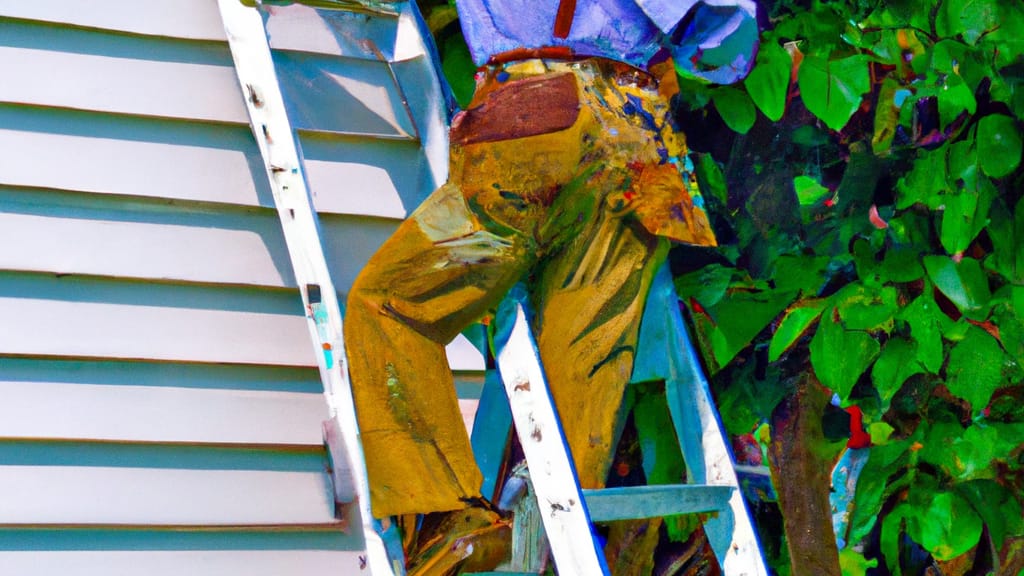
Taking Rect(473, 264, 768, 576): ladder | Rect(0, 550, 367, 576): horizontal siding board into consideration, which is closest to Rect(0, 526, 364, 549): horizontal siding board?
Rect(0, 550, 367, 576): horizontal siding board

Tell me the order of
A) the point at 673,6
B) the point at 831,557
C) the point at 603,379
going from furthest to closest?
the point at 831,557 → the point at 603,379 → the point at 673,6

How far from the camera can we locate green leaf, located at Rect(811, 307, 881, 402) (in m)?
1.91

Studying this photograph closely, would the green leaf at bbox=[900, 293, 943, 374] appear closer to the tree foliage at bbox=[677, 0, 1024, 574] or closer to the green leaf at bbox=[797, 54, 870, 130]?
the tree foliage at bbox=[677, 0, 1024, 574]

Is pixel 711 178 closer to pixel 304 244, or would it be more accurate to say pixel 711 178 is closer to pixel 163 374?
pixel 304 244

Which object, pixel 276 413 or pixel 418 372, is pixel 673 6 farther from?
pixel 276 413

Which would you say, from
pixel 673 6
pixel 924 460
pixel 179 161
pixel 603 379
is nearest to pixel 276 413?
pixel 179 161

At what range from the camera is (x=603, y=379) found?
165 cm

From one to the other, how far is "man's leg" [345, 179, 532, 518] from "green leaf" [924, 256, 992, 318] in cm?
79

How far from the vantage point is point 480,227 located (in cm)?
150

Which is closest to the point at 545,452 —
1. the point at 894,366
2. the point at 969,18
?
the point at 894,366

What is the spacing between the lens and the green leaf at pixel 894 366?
6.20 ft

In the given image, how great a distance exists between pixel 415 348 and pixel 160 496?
2.10ft

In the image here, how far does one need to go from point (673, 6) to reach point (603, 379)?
0.55 metres

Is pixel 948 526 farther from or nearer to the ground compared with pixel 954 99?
nearer to the ground
